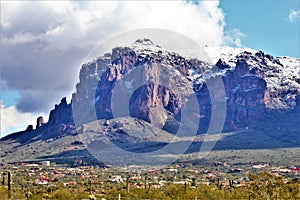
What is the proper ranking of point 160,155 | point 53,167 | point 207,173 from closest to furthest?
point 207,173
point 53,167
point 160,155

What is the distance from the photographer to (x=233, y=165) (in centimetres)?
14212

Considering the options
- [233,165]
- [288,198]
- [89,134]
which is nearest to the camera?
[288,198]

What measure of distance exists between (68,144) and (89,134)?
10493mm

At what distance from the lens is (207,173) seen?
12888 cm

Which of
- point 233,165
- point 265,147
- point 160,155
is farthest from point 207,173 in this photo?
point 265,147

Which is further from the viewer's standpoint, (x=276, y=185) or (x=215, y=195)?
(x=215, y=195)

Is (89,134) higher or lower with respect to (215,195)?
higher

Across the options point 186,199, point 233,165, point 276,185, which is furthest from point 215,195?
point 233,165

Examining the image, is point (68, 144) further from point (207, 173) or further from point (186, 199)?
point (186, 199)

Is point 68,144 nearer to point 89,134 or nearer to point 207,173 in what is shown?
point 89,134

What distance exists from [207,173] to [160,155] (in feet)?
124

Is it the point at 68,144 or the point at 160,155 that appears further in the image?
the point at 68,144

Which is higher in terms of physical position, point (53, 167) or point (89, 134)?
point (89, 134)

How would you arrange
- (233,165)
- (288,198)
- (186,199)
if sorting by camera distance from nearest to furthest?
(288,198) < (186,199) < (233,165)
